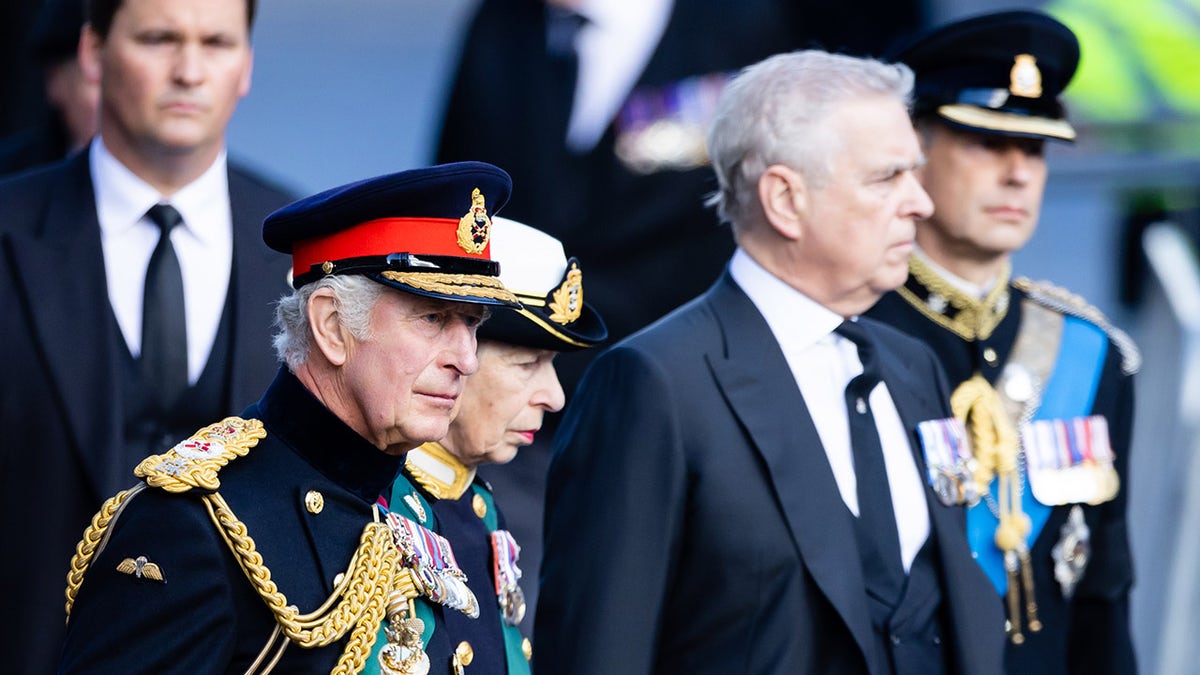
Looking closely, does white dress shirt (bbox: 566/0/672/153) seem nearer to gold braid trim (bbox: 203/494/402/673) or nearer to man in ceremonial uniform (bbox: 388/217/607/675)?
man in ceremonial uniform (bbox: 388/217/607/675)

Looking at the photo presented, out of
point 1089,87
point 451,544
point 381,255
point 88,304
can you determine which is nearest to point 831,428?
point 451,544

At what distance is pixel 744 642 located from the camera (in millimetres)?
3715

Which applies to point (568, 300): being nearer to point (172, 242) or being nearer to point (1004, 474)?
point (172, 242)

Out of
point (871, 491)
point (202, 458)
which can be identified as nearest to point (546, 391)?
point (871, 491)

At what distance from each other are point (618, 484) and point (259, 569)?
1.05 m

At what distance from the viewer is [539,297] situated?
3.71 m

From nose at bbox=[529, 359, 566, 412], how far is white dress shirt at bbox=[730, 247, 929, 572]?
1.51 ft

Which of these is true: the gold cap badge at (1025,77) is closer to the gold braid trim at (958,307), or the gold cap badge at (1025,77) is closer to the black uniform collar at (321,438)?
the gold braid trim at (958,307)

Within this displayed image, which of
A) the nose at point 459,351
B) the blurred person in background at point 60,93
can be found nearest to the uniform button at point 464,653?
the nose at point 459,351

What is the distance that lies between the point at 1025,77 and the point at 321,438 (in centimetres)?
236

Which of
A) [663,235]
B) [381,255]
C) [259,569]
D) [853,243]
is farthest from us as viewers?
[663,235]

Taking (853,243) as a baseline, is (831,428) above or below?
below

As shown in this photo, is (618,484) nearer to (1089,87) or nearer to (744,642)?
(744,642)

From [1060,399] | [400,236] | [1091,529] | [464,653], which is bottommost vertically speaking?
[1091,529]
